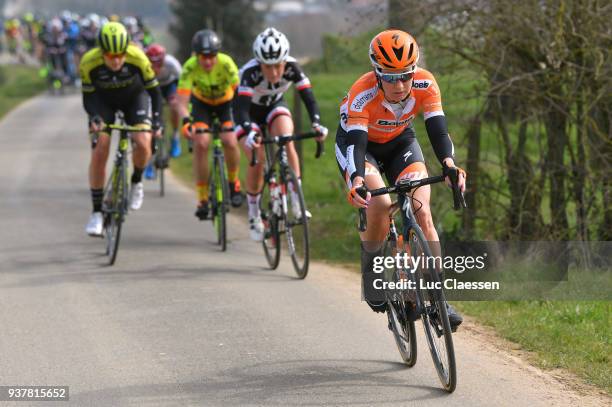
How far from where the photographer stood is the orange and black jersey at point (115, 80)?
1166 centimetres

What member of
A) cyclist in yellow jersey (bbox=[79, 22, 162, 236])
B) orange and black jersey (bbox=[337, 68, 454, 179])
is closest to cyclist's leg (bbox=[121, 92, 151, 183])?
cyclist in yellow jersey (bbox=[79, 22, 162, 236])

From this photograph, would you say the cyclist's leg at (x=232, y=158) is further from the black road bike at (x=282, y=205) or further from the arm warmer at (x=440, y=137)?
the arm warmer at (x=440, y=137)

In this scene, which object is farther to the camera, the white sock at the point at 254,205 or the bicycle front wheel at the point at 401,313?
the white sock at the point at 254,205

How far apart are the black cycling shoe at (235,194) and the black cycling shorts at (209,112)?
2.21 ft

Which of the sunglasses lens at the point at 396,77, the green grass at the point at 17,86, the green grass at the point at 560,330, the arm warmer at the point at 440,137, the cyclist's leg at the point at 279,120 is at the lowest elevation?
the green grass at the point at 560,330

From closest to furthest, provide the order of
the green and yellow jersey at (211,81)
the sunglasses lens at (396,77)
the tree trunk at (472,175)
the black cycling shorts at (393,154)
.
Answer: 1. the sunglasses lens at (396,77)
2. the black cycling shorts at (393,154)
3. the tree trunk at (472,175)
4. the green and yellow jersey at (211,81)

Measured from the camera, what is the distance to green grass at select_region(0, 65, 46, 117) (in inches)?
1432

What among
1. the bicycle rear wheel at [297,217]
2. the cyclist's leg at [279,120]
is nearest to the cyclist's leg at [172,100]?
the cyclist's leg at [279,120]

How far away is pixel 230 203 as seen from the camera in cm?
1222

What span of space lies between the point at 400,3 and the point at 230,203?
2.71 meters

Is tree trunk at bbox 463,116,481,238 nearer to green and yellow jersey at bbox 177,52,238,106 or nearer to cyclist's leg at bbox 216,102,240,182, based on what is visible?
cyclist's leg at bbox 216,102,240,182

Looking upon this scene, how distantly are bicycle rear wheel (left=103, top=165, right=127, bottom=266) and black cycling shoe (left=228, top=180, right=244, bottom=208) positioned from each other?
1283 mm

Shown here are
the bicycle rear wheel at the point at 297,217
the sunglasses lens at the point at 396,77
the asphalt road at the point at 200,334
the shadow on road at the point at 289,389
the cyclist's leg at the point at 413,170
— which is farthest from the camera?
the bicycle rear wheel at the point at 297,217

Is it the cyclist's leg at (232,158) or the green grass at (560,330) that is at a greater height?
the cyclist's leg at (232,158)
